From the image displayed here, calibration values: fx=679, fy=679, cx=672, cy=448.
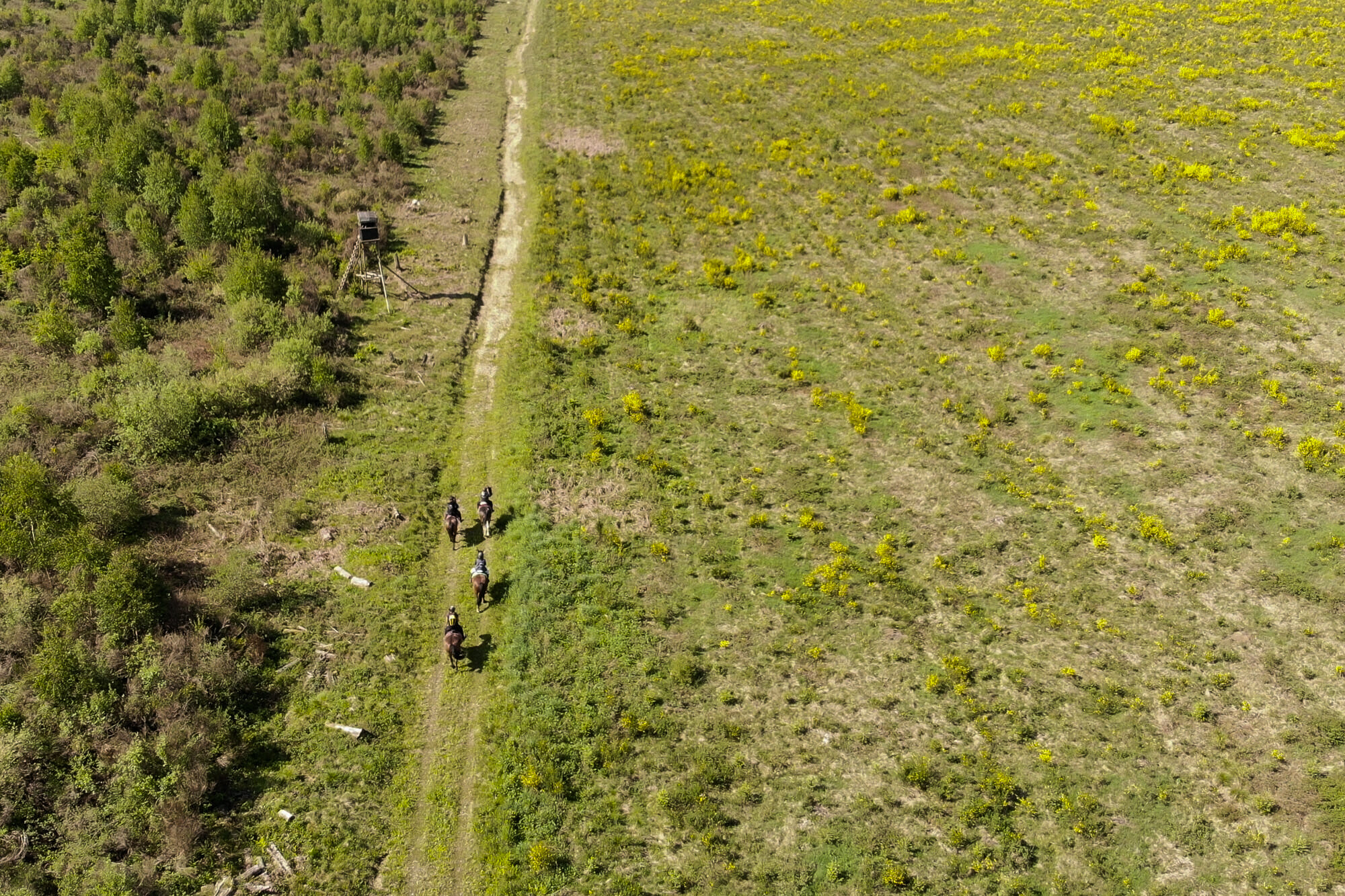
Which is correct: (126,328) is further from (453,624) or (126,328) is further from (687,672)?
(687,672)

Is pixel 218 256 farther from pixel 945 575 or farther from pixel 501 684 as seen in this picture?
pixel 945 575

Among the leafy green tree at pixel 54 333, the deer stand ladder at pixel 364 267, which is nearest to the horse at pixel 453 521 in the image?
the deer stand ladder at pixel 364 267

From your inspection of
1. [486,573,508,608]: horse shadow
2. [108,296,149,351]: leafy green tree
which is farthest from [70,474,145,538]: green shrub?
[486,573,508,608]: horse shadow

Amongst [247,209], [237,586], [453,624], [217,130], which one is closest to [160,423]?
[237,586]

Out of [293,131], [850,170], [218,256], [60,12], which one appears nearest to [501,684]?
[218,256]

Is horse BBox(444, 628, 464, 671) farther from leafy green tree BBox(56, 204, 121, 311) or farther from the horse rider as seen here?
leafy green tree BBox(56, 204, 121, 311)
